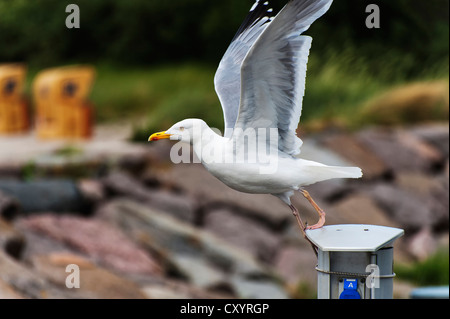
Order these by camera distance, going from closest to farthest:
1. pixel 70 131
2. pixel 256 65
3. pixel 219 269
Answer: pixel 256 65 < pixel 219 269 < pixel 70 131

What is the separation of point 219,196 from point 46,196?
173 cm

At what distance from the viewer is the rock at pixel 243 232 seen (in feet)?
21.9

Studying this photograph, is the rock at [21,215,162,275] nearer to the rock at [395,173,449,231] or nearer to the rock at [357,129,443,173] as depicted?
the rock at [395,173,449,231]

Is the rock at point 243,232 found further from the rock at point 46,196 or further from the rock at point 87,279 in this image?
the rock at point 87,279

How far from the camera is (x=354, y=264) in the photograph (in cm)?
262

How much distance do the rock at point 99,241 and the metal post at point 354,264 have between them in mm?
3212

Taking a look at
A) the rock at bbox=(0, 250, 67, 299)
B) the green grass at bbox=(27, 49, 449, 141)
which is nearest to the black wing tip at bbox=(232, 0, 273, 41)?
the rock at bbox=(0, 250, 67, 299)

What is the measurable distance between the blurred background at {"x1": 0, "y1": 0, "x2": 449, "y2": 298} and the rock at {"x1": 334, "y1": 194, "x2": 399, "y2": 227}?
19 mm

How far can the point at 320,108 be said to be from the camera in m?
10.2

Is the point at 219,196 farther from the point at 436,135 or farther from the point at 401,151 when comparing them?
the point at 436,135

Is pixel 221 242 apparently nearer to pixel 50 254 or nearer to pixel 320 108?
pixel 50 254

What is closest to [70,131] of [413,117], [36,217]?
[36,217]
